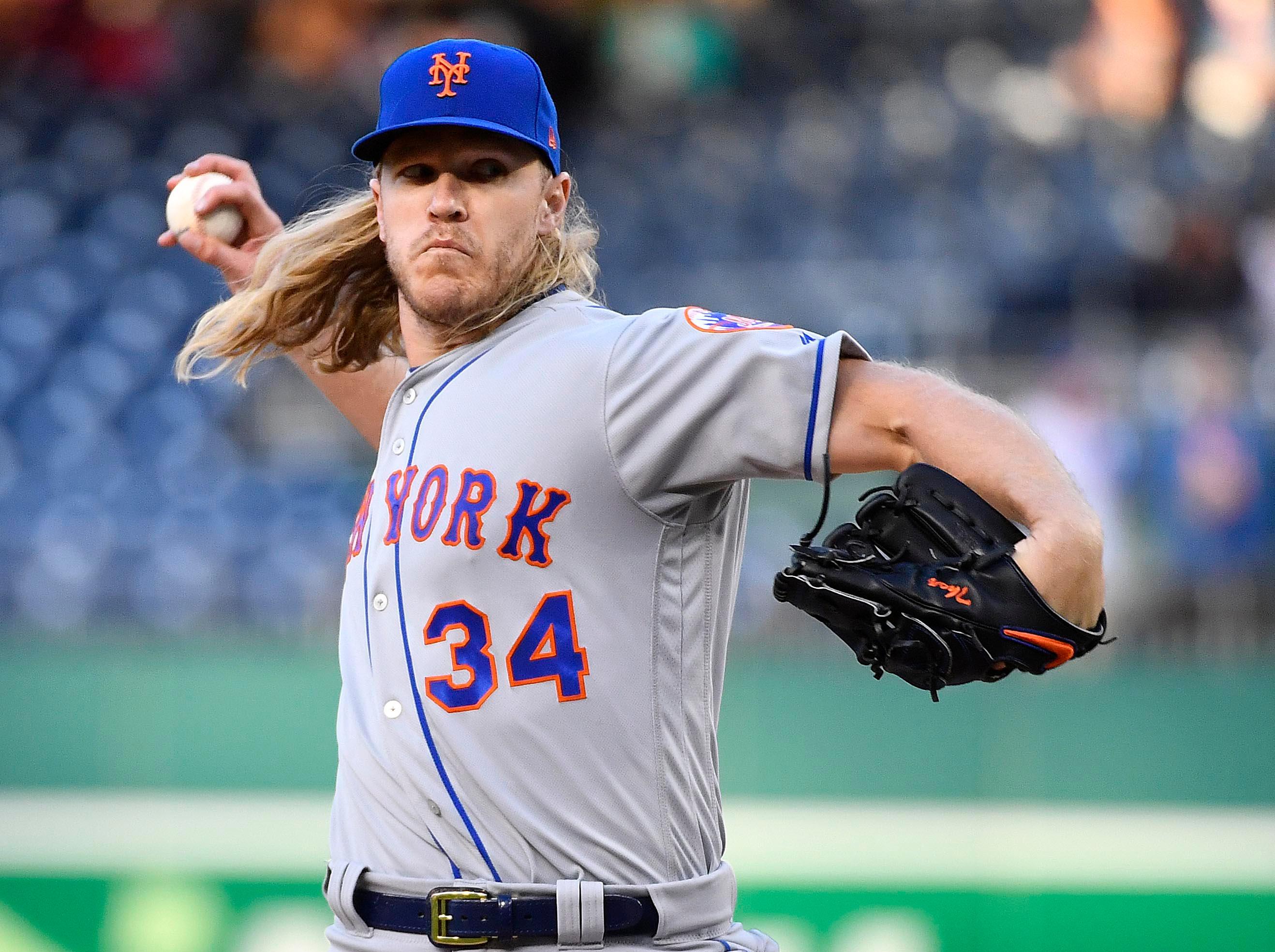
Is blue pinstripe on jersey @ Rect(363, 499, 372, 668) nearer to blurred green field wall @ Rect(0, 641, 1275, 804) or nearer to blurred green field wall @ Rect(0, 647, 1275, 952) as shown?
blurred green field wall @ Rect(0, 647, 1275, 952)

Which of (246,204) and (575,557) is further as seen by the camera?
(246,204)

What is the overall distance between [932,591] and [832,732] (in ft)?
13.5

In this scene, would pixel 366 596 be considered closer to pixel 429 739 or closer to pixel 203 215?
pixel 429 739

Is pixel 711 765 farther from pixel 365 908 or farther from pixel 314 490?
pixel 314 490

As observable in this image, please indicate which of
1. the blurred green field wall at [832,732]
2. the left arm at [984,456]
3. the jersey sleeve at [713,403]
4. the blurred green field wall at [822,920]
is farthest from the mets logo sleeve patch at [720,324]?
the blurred green field wall at [832,732]

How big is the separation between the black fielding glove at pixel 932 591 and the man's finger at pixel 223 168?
131 centimetres

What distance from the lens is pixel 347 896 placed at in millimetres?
1812

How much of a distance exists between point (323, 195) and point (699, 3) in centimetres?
321

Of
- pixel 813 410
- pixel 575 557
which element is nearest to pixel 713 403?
pixel 813 410

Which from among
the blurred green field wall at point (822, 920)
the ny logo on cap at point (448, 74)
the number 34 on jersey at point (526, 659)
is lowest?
the blurred green field wall at point (822, 920)

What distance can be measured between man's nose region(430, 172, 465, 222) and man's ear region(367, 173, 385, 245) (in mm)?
105

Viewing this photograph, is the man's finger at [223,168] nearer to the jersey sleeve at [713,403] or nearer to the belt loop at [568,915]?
the jersey sleeve at [713,403]

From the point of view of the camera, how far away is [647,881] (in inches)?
69.9

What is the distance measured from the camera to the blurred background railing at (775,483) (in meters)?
4.49
